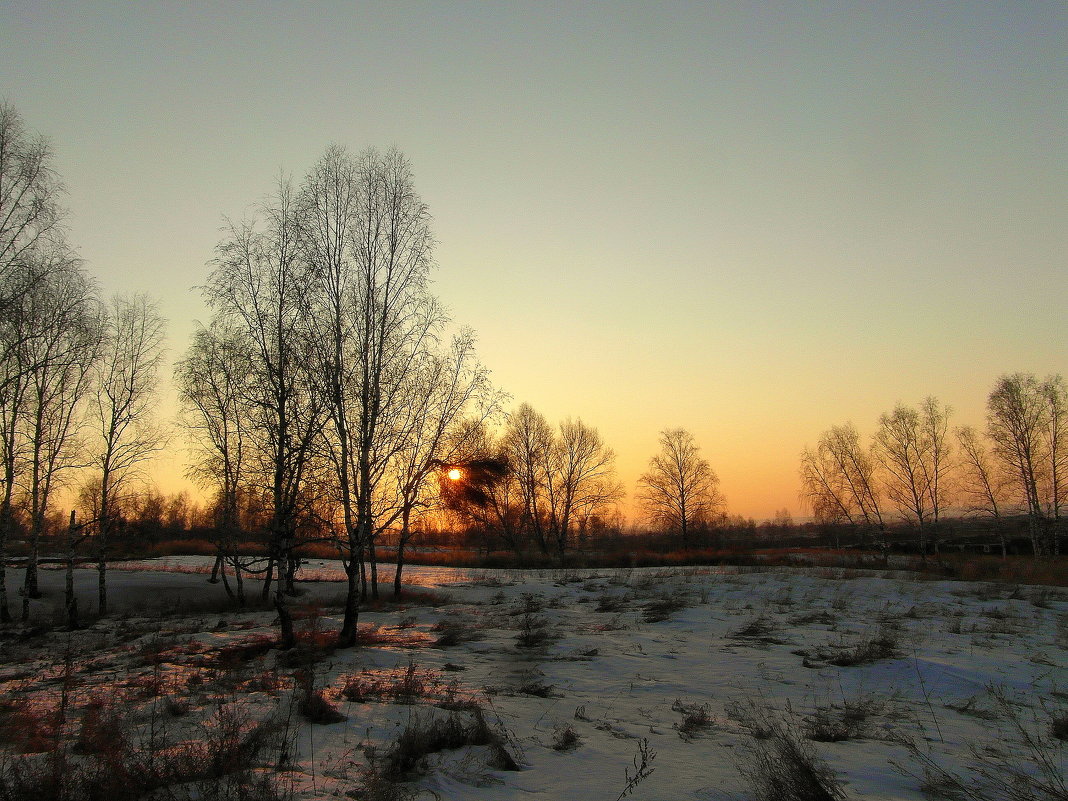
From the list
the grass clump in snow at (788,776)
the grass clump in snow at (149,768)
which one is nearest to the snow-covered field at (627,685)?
the grass clump in snow at (788,776)

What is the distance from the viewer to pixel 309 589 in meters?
28.6

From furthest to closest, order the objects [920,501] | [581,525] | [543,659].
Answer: [581,525] → [920,501] → [543,659]

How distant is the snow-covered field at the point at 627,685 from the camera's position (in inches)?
232

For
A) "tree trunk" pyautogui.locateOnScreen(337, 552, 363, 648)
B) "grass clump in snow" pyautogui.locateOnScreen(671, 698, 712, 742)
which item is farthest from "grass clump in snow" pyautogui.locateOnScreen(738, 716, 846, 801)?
"tree trunk" pyautogui.locateOnScreen(337, 552, 363, 648)

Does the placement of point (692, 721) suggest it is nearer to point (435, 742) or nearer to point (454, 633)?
point (435, 742)

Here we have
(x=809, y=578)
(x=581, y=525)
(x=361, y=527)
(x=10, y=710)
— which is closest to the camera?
(x=10, y=710)

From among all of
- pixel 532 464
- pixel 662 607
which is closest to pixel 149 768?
pixel 662 607

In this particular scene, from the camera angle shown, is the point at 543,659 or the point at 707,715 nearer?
the point at 707,715

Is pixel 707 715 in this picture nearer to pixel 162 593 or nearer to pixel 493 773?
pixel 493 773

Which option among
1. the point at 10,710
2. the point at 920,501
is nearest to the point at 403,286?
the point at 10,710

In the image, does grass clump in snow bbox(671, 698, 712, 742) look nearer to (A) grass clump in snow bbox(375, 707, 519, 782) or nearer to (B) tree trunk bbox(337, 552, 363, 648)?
(A) grass clump in snow bbox(375, 707, 519, 782)

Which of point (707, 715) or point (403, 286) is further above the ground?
point (403, 286)

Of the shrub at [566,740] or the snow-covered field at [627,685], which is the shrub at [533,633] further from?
the shrub at [566,740]

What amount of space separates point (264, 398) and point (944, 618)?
732 inches
